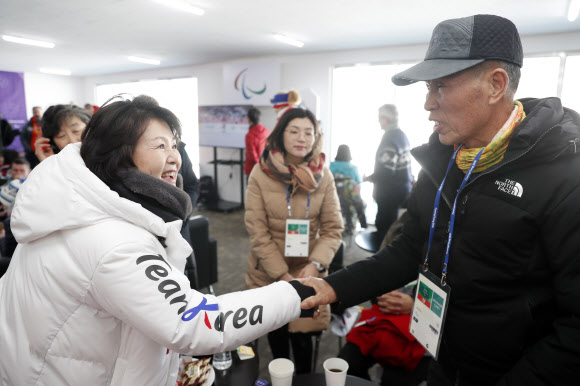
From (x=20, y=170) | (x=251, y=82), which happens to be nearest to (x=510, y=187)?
(x=20, y=170)

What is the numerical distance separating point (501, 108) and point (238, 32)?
186 inches

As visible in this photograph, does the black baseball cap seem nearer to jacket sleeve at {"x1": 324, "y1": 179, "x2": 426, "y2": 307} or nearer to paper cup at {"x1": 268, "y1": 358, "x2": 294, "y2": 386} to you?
jacket sleeve at {"x1": 324, "y1": 179, "x2": 426, "y2": 307}

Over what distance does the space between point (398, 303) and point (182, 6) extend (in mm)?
3801

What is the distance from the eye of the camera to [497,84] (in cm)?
101

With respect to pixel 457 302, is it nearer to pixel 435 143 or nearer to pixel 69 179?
pixel 435 143

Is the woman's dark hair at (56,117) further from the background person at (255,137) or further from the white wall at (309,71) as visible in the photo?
the white wall at (309,71)

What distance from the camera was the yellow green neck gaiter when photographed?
1001 millimetres

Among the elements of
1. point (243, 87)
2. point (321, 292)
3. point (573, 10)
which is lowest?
point (321, 292)

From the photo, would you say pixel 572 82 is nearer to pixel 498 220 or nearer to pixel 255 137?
pixel 255 137

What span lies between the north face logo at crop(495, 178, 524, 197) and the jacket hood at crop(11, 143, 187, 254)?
953 mm

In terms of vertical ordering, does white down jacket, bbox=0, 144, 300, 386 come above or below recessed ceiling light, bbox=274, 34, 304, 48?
below

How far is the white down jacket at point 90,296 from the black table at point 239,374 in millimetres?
534

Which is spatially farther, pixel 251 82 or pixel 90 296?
pixel 251 82

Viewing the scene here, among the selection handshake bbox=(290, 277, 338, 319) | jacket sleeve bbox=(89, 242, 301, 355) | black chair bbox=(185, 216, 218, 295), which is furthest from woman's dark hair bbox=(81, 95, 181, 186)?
black chair bbox=(185, 216, 218, 295)
